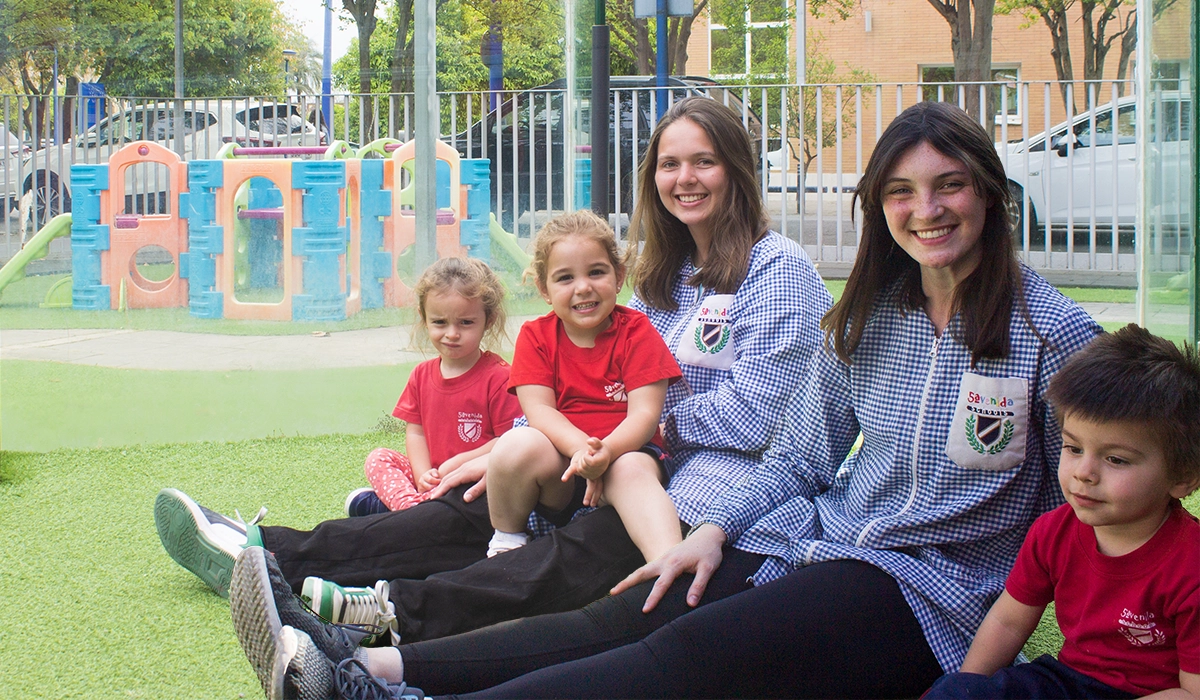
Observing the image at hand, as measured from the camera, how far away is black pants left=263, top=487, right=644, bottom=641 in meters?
2.08

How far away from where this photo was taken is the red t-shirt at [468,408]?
2.91m

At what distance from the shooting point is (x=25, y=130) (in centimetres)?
435

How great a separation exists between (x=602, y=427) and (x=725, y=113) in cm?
76

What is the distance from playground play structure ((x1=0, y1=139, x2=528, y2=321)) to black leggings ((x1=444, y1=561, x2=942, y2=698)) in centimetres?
298

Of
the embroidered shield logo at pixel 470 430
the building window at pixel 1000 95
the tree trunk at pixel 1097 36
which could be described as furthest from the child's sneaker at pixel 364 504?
the tree trunk at pixel 1097 36

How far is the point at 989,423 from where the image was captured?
186 centimetres

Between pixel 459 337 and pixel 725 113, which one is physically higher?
pixel 725 113

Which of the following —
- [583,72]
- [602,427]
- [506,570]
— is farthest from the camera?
[583,72]

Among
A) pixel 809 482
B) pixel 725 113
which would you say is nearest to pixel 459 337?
pixel 725 113

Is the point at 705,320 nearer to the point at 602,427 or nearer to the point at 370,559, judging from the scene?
the point at 602,427

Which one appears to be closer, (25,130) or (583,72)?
(25,130)

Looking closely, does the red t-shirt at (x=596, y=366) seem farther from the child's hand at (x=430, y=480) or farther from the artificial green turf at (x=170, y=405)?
A: the artificial green turf at (x=170, y=405)

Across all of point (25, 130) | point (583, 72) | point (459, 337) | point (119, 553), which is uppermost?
point (583, 72)

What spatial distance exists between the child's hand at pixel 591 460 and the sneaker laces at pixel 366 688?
579mm
